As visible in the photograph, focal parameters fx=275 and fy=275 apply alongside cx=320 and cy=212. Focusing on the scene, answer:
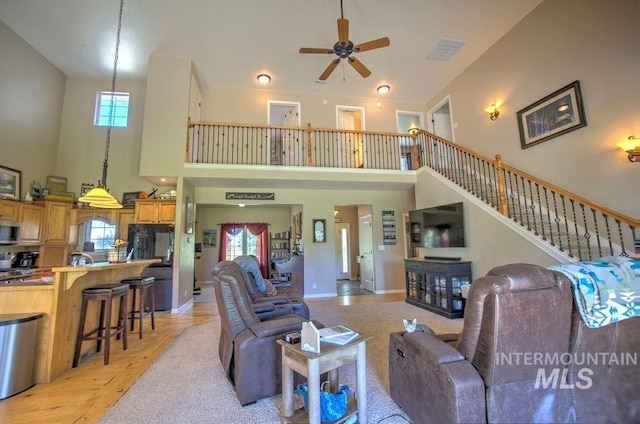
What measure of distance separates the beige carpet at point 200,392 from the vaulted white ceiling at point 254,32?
5474mm

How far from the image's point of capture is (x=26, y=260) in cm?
545

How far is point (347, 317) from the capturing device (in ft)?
15.6

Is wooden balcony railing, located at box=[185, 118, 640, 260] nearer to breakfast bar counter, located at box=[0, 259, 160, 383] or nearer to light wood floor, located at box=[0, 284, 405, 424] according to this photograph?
breakfast bar counter, located at box=[0, 259, 160, 383]

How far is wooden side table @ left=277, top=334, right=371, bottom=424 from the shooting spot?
1581mm

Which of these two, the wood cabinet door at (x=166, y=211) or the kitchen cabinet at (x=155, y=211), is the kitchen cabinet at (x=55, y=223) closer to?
the kitchen cabinet at (x=155, y=211)

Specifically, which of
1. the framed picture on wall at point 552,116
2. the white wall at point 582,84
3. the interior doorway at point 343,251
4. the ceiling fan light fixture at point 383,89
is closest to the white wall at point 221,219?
the interior doorway at point 343,251

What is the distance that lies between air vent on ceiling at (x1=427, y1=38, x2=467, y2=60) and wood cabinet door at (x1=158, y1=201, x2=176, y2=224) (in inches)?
260

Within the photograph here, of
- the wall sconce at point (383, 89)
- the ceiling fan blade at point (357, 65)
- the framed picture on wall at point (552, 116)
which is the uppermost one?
the wall sconce at point (383, 89)

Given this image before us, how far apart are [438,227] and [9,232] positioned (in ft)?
26.5

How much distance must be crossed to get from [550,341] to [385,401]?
4.08 ft

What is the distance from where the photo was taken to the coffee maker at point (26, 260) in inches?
211

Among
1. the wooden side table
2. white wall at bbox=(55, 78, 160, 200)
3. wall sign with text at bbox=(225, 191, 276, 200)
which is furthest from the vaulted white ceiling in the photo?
the wooden side table

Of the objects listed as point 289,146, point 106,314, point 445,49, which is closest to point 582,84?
point 445,49

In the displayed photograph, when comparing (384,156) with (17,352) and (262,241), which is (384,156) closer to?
(262,241)
